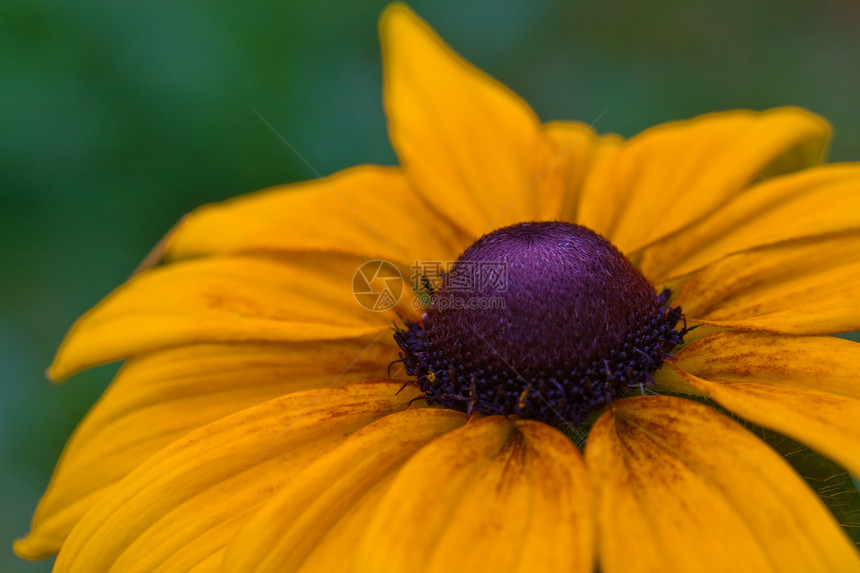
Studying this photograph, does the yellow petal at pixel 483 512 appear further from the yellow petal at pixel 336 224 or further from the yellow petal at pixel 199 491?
the yellow petal at pixel 336 224

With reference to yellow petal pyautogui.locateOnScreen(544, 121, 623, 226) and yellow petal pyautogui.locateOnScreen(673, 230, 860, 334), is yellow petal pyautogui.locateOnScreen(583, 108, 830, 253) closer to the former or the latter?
yellow petal pyautogui.locateOnScreen(544, 121, 623, 226)

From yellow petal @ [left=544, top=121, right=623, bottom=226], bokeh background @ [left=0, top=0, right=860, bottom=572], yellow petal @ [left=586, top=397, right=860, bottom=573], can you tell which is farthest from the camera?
bokeh background @ [left=0, top=0, right=860, bottom=572]

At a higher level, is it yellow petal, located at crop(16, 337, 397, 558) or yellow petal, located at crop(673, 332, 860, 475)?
yellow petal, located at crop(673, 332, 860, 475)

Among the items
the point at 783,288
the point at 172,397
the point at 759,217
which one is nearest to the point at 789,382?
the point at 783,288

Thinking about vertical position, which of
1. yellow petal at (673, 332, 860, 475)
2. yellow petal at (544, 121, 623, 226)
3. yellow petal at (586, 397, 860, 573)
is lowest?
yellow petal at (586, 397, 860, 573)

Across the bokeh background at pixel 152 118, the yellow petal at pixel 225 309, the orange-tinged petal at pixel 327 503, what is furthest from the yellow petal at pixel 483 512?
the bokeh background at pixel 152 118

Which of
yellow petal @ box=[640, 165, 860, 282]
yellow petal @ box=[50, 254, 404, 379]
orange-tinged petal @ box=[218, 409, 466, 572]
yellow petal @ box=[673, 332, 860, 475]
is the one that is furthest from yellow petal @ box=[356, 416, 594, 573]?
yellow petal @ box=[640, 165, 860, 282]
